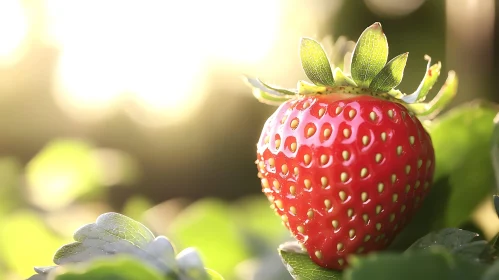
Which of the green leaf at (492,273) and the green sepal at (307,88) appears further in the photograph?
the green sepal at (307,88)

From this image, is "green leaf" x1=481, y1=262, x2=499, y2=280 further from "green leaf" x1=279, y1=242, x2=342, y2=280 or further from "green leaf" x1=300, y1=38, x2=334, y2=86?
"green leaf" x1=300, y1=38, x2=334, y2=86

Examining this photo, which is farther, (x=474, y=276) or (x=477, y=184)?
(x=477, y=184)

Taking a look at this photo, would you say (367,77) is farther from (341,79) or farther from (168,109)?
(168,109)

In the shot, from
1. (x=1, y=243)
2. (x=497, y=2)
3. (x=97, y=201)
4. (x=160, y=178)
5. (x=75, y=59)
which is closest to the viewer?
(x=1, y=243)

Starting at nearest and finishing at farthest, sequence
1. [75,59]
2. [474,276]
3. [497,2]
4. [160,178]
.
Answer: [474,276] → [497,2] → [160,178] → [75,59]

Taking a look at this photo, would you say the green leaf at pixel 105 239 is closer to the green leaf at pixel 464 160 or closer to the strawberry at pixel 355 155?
the strawberry at pixel 355 155

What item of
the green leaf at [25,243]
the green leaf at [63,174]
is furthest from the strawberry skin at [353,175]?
the green leaf at [63,174]

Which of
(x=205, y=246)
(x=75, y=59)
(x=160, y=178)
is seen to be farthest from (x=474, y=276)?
(x=75, y=59)

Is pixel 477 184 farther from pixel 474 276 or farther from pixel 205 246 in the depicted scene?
pixel 205 246
